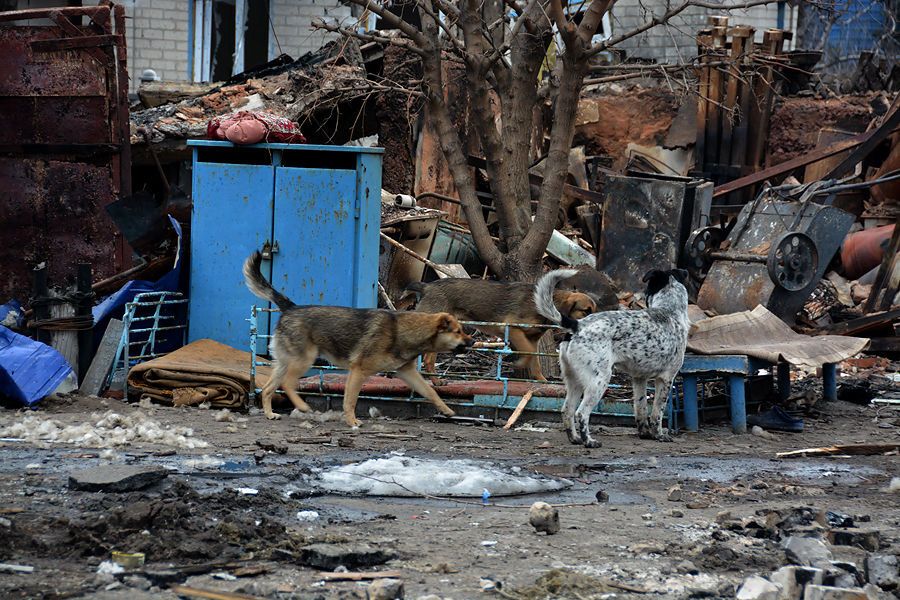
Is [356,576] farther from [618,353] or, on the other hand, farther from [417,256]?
[417,256]

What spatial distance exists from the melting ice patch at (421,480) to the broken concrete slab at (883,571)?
2.41 metres

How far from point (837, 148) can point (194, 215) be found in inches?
418

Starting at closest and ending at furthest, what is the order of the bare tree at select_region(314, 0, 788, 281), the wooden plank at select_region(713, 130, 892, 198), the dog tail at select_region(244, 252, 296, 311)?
the dog tail at select_region(244, 252, 296, 311) → the bare tree at select_region(314, 0, 788, 281) → the wooden plank at select_region(713, 130, 892, 198)

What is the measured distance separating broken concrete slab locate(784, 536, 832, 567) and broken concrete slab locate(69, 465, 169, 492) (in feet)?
11.3

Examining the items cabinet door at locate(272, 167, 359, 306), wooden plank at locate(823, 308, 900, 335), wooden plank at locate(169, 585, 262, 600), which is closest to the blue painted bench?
cabinet door at locate(272, 167, 359, 306)

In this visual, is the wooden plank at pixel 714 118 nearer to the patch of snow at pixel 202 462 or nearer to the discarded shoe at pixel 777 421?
the discarded shoe at pixel 777 421

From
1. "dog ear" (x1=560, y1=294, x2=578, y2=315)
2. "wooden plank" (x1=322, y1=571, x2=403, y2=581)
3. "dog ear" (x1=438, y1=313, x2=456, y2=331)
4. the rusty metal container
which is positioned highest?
the rusty metal container

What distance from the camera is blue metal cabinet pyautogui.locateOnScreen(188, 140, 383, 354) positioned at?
11523 millimetres

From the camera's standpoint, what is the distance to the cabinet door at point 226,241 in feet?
37.9

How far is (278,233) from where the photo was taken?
11.6 m

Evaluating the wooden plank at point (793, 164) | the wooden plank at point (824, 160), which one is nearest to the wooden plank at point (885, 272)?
the wooden plank at point (793, 164)

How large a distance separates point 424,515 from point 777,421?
16.7 feet

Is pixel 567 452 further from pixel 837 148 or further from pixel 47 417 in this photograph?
pixel 837 148

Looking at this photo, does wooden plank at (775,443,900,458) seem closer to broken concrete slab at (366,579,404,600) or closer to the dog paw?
the dog paw
